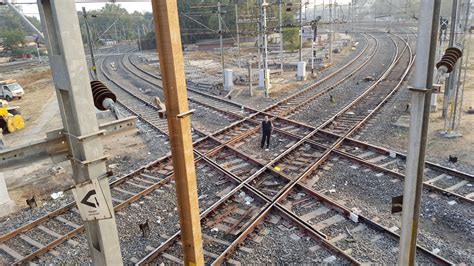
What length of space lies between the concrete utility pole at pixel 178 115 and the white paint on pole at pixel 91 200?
1.14 metres

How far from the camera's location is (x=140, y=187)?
10156mm

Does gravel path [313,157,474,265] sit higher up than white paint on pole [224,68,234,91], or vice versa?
white paint on pole [224,68,234,91]

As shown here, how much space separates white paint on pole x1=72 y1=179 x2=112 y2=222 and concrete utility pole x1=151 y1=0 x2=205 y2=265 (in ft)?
3.73

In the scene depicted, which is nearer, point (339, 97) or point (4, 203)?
point (4, 203)

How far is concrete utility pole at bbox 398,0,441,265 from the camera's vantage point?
3898mm

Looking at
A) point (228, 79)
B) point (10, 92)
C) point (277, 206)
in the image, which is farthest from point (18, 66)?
point (277, 206)

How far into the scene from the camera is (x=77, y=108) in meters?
3.24

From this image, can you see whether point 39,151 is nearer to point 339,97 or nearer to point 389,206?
point 389,206

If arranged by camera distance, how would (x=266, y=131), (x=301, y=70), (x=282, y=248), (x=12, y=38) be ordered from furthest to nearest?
(x=12, y=38) < (x=301, y=70) < (x=266, y=131) < (x=282, y=248)

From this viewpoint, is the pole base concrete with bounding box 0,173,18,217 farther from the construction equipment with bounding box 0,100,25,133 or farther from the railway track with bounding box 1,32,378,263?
the construction equipment with bounding box 0,100,25,133

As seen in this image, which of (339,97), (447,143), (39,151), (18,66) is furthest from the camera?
(18,66)

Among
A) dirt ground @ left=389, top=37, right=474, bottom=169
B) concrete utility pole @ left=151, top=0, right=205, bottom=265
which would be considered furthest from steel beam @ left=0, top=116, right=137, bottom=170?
dirt ground @ left=389, top=37, right=474, bottom=169

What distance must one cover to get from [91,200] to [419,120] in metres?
3.60

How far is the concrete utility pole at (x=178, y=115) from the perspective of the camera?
13.1 ft
